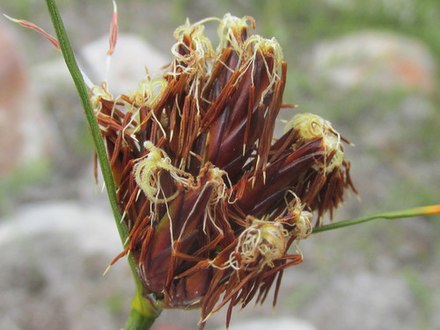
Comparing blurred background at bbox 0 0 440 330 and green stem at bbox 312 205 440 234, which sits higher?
green stem at bbox 312 205 440 234

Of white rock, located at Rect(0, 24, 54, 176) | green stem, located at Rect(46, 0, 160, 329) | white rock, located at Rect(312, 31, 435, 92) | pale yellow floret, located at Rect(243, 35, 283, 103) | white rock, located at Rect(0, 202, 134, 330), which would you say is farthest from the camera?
white rock, located at Rect(312, 31, 435, 92)

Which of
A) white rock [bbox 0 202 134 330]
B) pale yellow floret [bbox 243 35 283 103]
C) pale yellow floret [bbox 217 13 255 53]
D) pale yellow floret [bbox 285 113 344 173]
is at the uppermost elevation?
pale yellow floret [bbox 217 13 255 53]

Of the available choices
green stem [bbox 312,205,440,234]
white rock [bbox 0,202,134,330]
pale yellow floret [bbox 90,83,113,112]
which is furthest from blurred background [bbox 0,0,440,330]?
green stem [bbox 312,205,440,234]

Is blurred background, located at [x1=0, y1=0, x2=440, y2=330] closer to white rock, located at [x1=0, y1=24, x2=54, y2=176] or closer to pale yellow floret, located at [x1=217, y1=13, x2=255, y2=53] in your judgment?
white rock, located at [x1=0, y1=24, x2=54, y2=176]

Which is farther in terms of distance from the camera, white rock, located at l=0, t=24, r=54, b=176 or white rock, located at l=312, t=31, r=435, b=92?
white rock, located at l=312, t=31, r=435, b=92

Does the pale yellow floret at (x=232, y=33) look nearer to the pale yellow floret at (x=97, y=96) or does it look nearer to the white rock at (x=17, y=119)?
the pale yellow floret at (x=97, y=96)

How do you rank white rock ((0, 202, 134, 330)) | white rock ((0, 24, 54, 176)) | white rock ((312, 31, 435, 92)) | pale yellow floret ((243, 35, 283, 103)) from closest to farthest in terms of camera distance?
pale yellow floret ((243, 35, 283, 103)), white rock ((0, 202, 134, 330)), white rock ((0, 24, 54, 176)), white rock ((312, 31, 435, 92))

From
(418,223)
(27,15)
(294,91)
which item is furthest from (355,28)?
(27,15)
